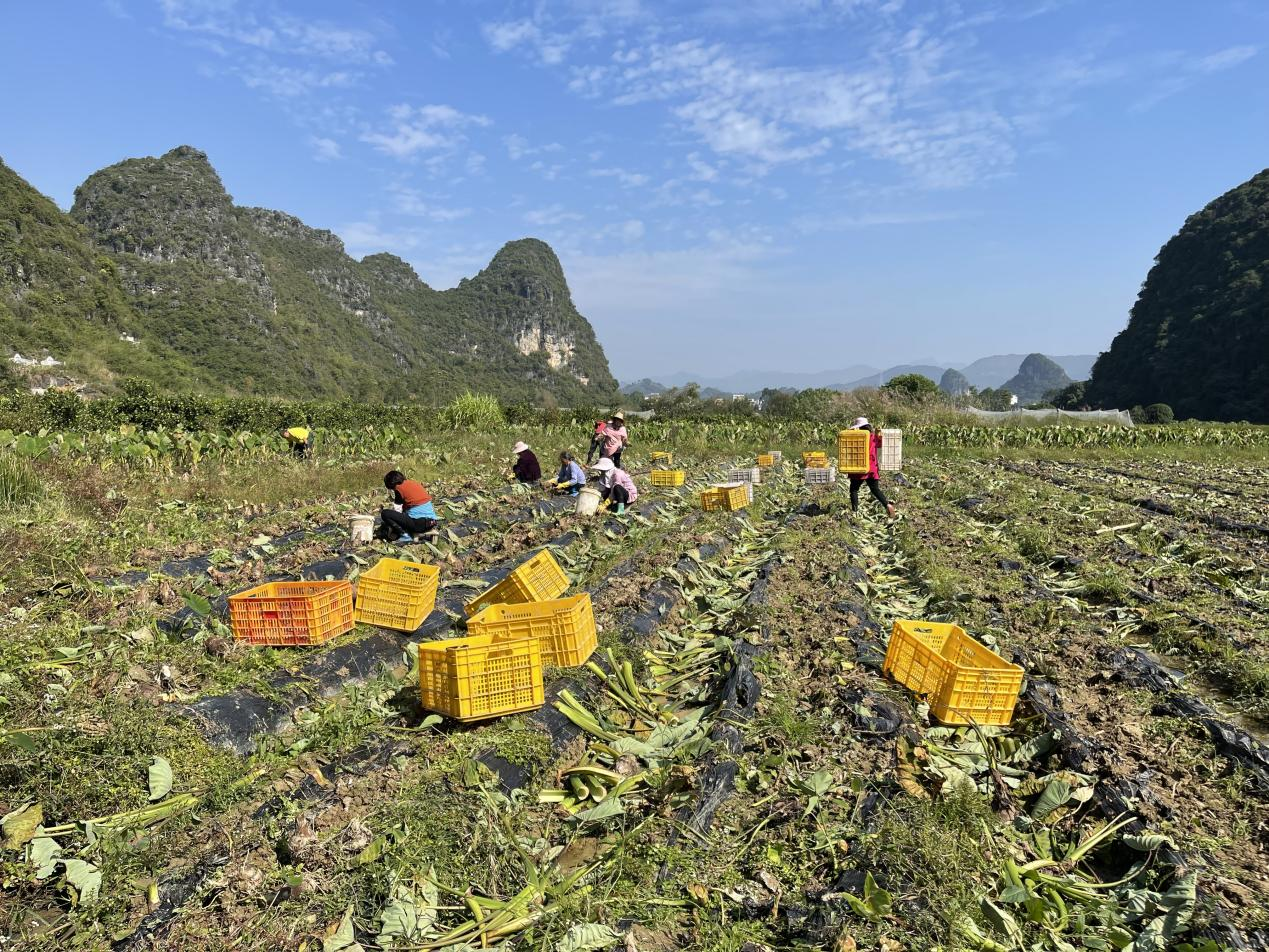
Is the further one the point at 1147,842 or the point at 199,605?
the point at 199,605

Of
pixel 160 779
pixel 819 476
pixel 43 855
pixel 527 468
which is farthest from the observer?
pixel 819 476

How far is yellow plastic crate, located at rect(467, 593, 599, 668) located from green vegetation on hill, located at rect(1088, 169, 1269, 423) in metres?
54.9

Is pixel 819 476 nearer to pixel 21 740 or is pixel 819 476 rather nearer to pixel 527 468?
pixel 527 468

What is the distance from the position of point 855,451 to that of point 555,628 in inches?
262

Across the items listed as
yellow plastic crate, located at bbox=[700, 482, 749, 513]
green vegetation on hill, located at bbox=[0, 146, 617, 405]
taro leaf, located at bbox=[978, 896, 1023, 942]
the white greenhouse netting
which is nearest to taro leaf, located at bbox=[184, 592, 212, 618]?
taro leaf, located at bbox=[978, 896, 1023, 942]

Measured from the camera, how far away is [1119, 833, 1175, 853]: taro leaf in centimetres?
295

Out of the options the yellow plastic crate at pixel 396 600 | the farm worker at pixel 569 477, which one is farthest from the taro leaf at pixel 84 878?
the farm worker at pixel 569 477

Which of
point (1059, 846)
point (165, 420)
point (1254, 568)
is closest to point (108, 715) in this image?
point (1059, 846)

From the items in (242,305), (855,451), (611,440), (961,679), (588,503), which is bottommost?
(961,679)

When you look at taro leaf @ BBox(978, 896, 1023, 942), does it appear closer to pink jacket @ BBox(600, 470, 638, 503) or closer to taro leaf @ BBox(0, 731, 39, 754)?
taro leaf @ BBox(0, 731, 39, 754)

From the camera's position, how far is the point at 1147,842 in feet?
9.72

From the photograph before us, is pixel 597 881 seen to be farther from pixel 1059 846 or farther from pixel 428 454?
pixel 428 454

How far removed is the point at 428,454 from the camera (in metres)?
17.4

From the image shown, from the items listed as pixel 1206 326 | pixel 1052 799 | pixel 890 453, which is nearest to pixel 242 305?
pixel 890 453
